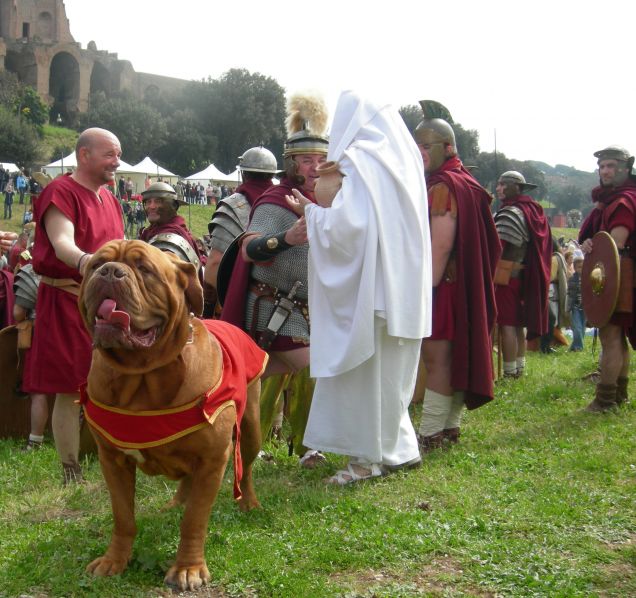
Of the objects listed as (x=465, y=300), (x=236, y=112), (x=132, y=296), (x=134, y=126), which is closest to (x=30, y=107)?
(x=134, y=126)

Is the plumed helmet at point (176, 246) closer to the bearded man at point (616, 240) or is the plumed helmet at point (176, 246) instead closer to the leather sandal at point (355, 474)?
the leather sandal at point (355, 474)

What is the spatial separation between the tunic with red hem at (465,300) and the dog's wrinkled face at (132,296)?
267 cm

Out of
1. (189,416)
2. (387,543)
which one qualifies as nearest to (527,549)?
(387,543)

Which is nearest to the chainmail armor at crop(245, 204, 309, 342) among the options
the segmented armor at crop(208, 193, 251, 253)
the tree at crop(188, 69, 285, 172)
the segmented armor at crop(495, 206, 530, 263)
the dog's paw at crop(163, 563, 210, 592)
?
the segmented armor at crop(208, 193, 251, 253)

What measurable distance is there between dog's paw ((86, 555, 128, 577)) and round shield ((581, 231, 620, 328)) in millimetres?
4787

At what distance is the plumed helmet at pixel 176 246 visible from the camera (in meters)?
6.02

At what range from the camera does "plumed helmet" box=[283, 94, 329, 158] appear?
5363mm

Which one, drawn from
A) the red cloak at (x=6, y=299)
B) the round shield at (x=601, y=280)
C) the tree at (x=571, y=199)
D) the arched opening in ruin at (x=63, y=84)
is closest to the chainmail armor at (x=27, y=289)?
the red cloak at (x=6, y=299)

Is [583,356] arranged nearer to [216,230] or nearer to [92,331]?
[216,230]

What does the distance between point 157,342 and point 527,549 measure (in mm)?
1961

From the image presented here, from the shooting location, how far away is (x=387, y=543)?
3857mm

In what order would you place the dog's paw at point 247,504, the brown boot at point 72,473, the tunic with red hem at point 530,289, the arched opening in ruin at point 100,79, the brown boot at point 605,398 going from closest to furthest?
the dog's paw at point 247,504, the brown boot at point 72,473, the brown boot at point 605,398, the tunic with red hem at point 530,289, the arched opening in ruin at point 100,79

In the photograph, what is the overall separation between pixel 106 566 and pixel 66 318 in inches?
77.6

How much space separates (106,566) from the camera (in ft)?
11.5
